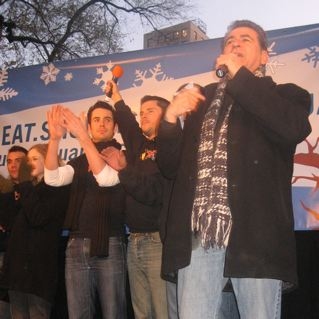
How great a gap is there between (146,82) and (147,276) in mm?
1422

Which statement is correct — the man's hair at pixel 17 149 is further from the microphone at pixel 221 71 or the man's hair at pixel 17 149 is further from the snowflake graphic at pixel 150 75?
the microphone at pixel 221 71

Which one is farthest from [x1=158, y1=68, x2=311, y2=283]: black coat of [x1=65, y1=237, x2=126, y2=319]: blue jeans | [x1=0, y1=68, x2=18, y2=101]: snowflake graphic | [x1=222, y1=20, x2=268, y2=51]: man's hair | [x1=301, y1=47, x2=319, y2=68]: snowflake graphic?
[x1=0, y1=68, x2=18, y2=101]: snowflake graphic

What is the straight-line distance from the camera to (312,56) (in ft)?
9.57

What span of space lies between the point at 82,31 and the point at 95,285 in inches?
188

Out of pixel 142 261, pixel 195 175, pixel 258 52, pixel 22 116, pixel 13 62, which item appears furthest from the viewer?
pixel 13 62

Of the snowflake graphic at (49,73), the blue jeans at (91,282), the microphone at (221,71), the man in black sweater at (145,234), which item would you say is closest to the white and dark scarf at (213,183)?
the microphone at (221,71)

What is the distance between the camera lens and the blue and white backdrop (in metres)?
2.84

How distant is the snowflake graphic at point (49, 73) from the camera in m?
3.59

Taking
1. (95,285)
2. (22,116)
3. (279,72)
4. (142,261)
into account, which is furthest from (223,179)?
(22,116)

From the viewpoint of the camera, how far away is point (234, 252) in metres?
1.46

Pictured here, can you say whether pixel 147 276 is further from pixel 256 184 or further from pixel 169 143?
pixel 256 184

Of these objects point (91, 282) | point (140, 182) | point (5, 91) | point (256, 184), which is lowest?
point (91, 282)

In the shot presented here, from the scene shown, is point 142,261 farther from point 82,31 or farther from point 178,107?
point 82,31

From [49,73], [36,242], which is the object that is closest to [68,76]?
[49,73]
